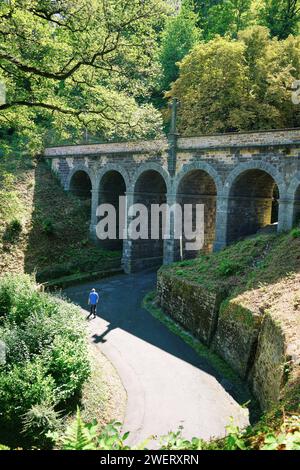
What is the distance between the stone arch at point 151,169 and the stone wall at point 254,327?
886cm

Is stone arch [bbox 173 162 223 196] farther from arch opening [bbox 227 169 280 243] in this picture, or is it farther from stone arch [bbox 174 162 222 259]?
arch opening [bbox 227 169 280 243]

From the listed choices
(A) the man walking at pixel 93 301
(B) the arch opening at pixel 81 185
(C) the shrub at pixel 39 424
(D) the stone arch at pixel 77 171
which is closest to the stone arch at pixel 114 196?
(D) the stone arch at pixel 77 171

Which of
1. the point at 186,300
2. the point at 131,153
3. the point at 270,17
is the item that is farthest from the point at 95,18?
the point at 270,17

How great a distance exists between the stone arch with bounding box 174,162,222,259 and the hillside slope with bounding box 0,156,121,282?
5.18 meters

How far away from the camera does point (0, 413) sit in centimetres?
984

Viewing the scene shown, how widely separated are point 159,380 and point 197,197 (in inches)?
611

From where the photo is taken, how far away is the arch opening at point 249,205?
23203mm

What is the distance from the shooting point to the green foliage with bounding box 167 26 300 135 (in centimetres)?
2677

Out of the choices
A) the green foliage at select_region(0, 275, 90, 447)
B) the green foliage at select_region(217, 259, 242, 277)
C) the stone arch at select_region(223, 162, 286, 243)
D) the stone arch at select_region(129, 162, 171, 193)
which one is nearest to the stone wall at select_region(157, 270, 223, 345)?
Result: the green foliage at select_region(217, 259, 242, 277)

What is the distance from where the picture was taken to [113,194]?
3164 centimetres

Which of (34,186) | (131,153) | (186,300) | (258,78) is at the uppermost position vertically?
(258,78)

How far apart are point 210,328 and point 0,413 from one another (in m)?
8.00
